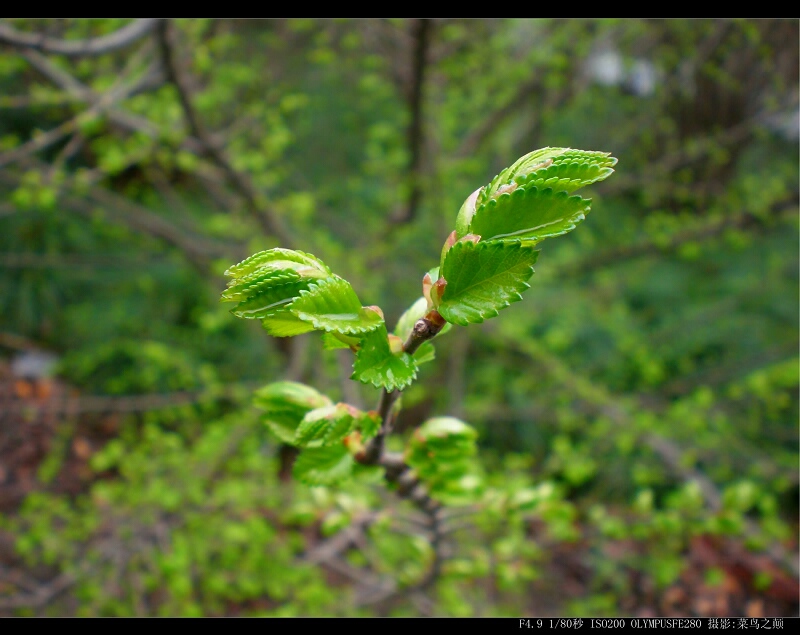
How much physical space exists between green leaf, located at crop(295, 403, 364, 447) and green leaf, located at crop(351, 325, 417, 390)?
8 cm

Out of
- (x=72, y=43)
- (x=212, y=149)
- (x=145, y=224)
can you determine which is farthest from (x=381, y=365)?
(x=145, y=224)

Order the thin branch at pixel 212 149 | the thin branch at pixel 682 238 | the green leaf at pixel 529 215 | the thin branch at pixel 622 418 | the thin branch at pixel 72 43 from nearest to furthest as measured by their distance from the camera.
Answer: the green leaf at pixel 529 215 < the thin branch at pixel 72 43 < the thin branch at pixel 212 149 < the thin branch at pixel 622 418 < the thin branch at pixel 682 238

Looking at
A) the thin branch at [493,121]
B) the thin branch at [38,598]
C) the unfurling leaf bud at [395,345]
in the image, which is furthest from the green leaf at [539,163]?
the thin branch at [493,121]

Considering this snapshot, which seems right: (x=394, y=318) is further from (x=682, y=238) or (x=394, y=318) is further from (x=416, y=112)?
(x=682, y=238)

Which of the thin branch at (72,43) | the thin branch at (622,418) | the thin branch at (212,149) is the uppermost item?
the thin branch at (212,149)

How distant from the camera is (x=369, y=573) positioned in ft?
6.47

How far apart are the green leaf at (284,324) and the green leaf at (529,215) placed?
0.43 feet

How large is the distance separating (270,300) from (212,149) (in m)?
1.46

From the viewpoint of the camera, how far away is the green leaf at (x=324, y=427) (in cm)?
43

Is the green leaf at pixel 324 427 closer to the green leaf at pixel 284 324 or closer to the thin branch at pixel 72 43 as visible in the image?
the green leaf at pixel 284 324

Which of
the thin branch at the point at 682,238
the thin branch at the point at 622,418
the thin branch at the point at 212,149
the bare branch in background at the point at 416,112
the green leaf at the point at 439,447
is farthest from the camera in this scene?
the thin branch at the point at 682,238

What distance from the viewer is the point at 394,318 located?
2523 mm

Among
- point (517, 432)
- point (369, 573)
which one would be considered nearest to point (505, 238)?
point (369, 573)

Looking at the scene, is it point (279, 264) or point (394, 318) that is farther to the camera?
point (394, 318)
